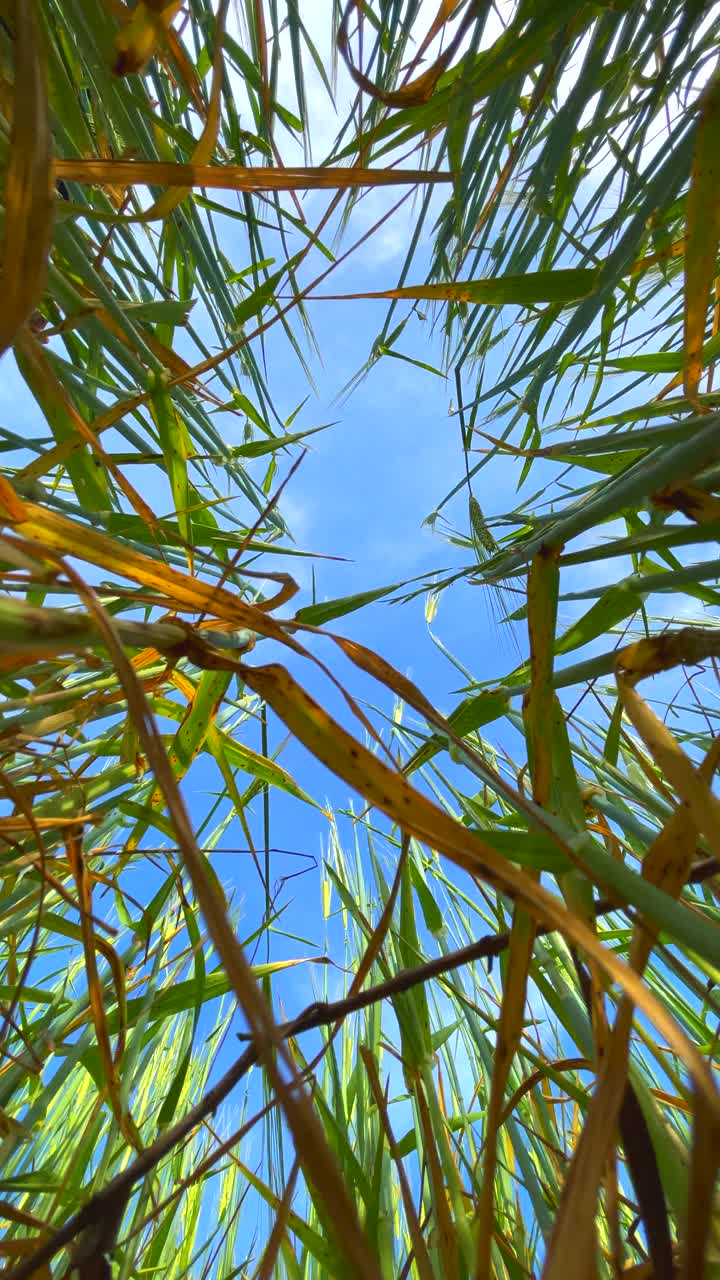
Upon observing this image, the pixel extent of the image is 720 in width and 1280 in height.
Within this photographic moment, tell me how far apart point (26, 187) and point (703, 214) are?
198 millimetres

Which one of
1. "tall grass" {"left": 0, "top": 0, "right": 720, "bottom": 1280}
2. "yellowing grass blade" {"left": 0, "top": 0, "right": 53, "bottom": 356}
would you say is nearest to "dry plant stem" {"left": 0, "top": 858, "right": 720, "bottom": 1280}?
"tall grass" {"left": 0, "top": 0, "right": 720, "bottom": 1280}

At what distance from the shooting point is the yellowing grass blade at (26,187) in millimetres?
132

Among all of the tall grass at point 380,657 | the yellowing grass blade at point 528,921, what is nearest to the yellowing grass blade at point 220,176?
the tall grass at point 380,657

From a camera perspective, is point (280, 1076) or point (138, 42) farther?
point (138, 42)

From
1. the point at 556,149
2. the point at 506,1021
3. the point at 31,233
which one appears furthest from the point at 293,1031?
the point at 556,149

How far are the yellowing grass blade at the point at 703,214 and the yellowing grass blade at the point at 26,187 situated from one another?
19 centimetres

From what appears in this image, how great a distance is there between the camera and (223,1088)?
6.6 inches

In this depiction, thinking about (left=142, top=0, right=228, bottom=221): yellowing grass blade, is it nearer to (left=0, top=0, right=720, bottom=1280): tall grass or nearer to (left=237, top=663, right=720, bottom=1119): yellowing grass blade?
(left=0, top=0, right=720, bottom=1280): tall grass

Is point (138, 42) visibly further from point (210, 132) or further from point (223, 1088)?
point (223, 1088)

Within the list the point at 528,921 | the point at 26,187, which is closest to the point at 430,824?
the point at 528,921

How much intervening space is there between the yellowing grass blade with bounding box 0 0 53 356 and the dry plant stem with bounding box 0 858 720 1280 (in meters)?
0.16

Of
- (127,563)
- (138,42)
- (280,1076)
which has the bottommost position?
(280,1076)

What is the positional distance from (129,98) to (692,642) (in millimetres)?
342

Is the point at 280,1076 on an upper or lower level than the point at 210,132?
lower
